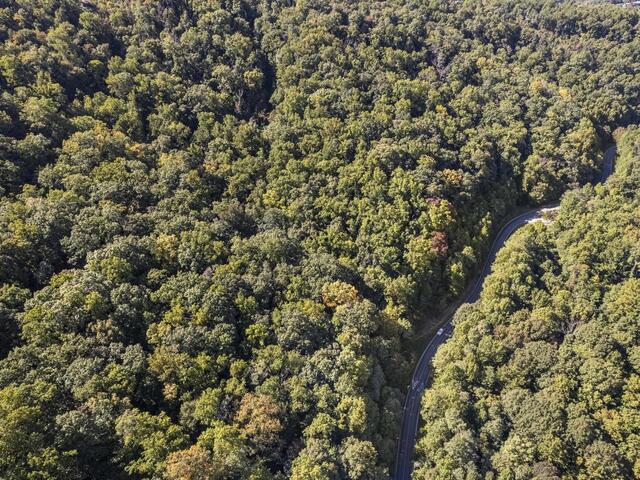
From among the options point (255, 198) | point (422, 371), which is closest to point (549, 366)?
point (422, 371)

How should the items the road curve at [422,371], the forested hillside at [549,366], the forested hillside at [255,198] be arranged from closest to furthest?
the forested hillside at [255,198] < the forested hillside at [549,366] < the road curve at [422,371]

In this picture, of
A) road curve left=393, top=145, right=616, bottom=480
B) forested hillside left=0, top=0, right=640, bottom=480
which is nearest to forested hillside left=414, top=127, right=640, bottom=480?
road curve left=393, top=145, right=616, bottom=480

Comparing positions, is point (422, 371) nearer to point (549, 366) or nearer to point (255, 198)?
point (549, 366)

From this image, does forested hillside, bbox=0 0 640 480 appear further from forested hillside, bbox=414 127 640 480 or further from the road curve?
forested hillside, bbox=414 127 640 480

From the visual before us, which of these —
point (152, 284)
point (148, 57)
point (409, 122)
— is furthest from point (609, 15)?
point (152, 284)

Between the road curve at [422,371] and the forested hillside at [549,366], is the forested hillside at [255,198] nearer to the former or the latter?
the road curve at [422,371]

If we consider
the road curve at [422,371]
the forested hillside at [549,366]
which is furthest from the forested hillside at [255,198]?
the forested hillside at [549,366]
